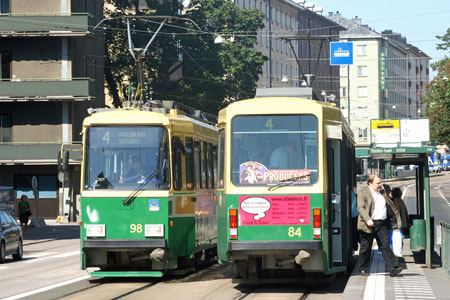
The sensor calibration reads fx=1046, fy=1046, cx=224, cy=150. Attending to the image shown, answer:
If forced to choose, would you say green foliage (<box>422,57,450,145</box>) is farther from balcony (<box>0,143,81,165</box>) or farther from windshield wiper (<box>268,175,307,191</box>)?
windshield wiper (<box>268,175,307,191</box>)

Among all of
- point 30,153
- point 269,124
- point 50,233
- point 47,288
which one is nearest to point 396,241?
point 269,124

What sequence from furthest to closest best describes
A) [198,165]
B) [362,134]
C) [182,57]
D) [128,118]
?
[362,134] → [182,57] → [198,165] → [128,118]

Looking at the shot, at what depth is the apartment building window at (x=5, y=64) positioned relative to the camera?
5969cm

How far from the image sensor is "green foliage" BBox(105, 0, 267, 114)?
218ft

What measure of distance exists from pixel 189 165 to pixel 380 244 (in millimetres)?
4529

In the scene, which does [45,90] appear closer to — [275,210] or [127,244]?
[127,244]

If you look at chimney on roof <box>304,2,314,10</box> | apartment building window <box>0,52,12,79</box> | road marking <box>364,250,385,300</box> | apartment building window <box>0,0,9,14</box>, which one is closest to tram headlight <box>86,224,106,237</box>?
road marking <box>364,250,385,300</box>

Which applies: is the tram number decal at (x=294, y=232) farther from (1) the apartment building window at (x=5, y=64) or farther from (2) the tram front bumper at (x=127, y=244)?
(1) the apartment building window at (x=5, y=64)

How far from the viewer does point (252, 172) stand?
16.5 metres

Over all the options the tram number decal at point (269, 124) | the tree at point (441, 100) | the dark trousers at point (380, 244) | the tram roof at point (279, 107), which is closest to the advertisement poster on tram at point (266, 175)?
the tram number decal at point (269, 124)

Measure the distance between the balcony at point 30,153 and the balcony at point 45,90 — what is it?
8.53ft

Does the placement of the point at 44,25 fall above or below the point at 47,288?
above

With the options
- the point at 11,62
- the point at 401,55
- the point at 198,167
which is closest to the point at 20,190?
the point at 11,62

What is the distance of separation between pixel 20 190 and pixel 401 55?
120 meters
